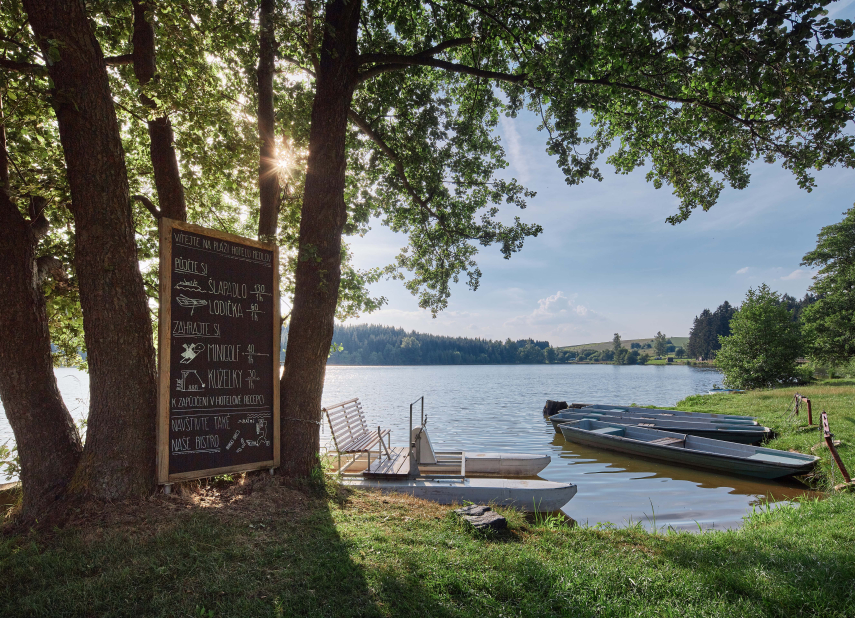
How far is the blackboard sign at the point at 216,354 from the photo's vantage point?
5.47 m

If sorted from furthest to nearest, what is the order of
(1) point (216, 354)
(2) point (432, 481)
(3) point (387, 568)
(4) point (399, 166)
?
1. (4) point (399, 166)
2. (2) point (432, 481)
3. (1) point (216, 354)
4. (3) point (387, 568)

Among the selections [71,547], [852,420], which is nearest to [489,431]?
[852,420]

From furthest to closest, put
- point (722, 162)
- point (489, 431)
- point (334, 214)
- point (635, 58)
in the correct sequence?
point (489, 431) → point (722, 162) → point (334, 214) → point (635, 58)

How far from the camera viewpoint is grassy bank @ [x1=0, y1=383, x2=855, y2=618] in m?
3.28

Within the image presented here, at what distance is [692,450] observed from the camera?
12.0m

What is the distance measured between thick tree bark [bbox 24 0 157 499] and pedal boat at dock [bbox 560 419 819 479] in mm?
12458

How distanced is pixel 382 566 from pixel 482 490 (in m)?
3.68

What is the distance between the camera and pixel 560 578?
3773 mm

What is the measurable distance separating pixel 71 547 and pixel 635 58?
324 inches

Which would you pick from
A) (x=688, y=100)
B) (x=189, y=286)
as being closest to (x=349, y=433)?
(x=189, y=286)

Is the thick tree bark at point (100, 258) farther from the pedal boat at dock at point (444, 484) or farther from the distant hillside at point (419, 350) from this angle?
the distant hillside at point (419, 350)

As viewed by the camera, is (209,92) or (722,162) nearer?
(209,92)

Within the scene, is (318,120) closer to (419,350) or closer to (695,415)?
(695,415)

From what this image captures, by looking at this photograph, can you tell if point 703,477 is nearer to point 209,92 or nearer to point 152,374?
point 152,374
